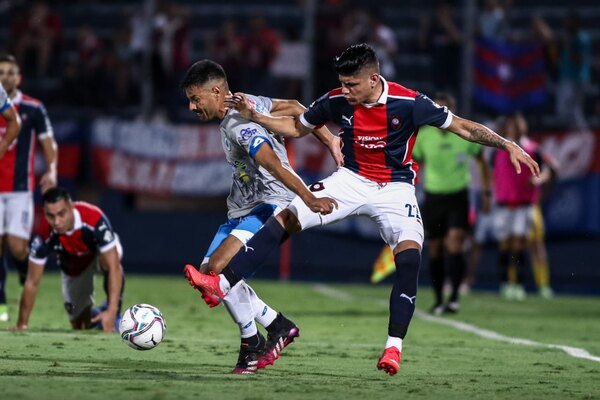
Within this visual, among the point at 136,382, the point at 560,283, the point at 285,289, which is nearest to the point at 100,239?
the point at 136,382

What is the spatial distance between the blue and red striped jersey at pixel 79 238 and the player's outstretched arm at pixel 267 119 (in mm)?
2664

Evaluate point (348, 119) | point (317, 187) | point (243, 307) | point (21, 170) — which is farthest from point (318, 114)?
point (21, 170)

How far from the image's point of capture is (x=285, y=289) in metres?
17.4

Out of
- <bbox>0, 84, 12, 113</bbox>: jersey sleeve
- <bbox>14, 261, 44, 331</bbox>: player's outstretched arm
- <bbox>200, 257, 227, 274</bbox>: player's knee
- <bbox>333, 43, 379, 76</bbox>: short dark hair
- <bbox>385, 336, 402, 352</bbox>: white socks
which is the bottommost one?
<bbox>14, 261, 44, 331</bbox>: player's outstretched arm

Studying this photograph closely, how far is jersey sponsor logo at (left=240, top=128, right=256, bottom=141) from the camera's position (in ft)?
25.2

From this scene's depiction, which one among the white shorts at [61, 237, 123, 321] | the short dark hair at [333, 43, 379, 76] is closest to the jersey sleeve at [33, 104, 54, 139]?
the white shorts at [61, 237, 123, 321]

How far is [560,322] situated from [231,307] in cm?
587

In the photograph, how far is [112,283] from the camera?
33.2ft

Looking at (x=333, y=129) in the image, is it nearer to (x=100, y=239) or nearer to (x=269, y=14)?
(x=269, y=14)

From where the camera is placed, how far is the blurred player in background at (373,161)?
25.0 ft

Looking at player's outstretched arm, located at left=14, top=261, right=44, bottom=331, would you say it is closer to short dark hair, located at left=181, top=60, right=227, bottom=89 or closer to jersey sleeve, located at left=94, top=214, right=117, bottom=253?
jersey sleeve, located at left=94, top=214, right=117, bottom=253

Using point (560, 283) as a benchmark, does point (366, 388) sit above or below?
above

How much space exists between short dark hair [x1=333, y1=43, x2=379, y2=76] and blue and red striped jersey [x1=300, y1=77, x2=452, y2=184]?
26 cm

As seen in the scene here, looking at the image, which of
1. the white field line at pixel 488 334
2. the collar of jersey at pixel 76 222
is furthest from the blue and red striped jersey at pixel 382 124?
the collar of jersey at pixel 76 222
